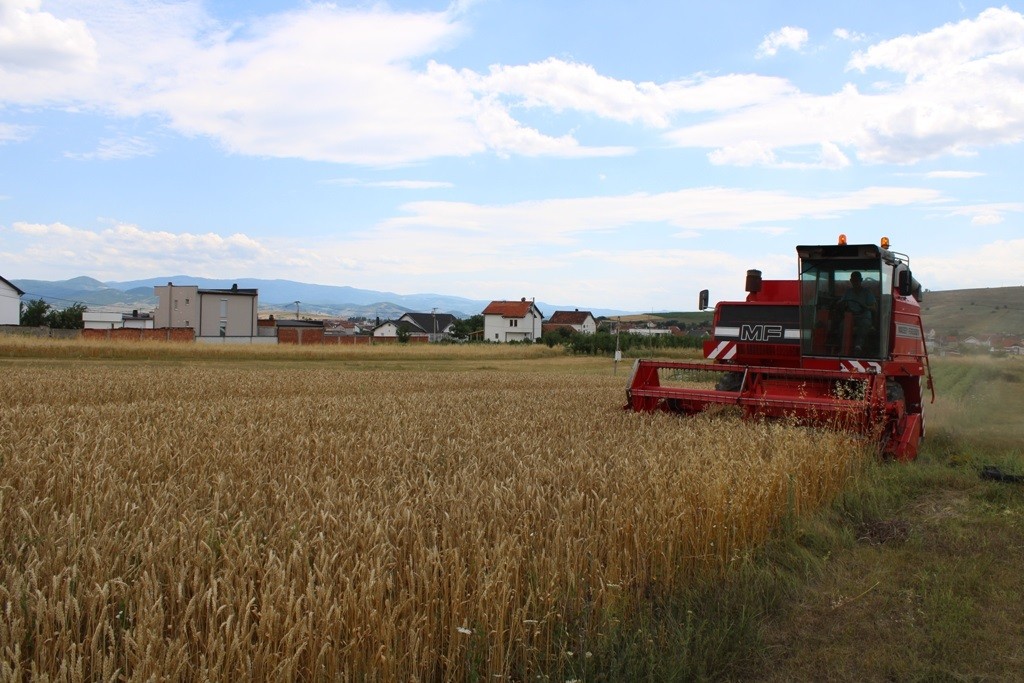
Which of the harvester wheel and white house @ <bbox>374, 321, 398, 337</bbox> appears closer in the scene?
the harvester wheel

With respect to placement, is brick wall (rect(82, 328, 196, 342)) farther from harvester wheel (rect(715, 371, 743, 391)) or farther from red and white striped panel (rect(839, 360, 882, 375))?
red and white striped panel (rect(839, 360, 882, 375))

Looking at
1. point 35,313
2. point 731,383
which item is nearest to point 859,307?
point 731,383

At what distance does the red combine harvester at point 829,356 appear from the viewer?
33.5ft

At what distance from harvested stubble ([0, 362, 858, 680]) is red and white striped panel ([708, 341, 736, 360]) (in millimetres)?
5274

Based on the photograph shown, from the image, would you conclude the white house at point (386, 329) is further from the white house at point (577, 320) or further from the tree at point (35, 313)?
the tree at point (35, 313)

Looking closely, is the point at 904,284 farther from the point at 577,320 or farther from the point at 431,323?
the point at 431,323

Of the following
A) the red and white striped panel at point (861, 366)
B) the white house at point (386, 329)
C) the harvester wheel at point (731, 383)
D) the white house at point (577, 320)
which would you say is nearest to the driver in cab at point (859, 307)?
the red and white striped panel at point (861, 366)

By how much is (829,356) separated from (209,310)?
232 feet

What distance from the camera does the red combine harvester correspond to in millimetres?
10211

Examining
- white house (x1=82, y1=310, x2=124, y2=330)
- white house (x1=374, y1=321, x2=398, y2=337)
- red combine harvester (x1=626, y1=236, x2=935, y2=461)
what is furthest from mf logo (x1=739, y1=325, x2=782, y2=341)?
white house (x1=374, y1=321, x2=398, y2=337)

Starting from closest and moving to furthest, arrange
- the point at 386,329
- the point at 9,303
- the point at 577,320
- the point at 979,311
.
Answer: the point at 979,311 → the point at 9,303 → the point at 577,320 → the point at 386,329

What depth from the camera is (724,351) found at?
14180 mm

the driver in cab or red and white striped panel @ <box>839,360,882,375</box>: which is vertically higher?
the driver in cab

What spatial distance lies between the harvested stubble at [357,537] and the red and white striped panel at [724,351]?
5274 millimetres
